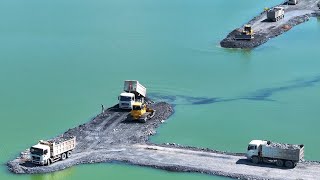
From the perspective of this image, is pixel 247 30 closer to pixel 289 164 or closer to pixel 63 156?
pixel 289 164

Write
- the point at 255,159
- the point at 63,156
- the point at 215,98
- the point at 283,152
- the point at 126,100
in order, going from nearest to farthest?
the point at 283,152 → the point at 255,159 → the point at 63,156 → the point at 126,100 → the point at 215,98

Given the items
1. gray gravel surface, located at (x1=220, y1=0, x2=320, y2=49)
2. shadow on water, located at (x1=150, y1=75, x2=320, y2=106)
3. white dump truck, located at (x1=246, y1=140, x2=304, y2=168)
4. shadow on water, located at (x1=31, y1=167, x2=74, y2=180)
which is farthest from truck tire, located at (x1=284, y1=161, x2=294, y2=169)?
gray gravel surface, located at (x1=220, y1=0, x2=320, y2=49)

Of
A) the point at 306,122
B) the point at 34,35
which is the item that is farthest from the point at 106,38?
the point at 306,122

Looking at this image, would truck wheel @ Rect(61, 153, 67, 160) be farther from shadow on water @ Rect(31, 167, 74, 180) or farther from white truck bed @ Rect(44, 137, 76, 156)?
shadow on water @ Rect(31, 167, 74, 180)

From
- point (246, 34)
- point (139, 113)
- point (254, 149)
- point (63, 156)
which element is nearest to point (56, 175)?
point (63, 156)

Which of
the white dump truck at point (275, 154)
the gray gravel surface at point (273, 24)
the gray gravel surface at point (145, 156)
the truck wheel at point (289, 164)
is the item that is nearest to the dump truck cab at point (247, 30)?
the gray gravel surface at point (273, 24)

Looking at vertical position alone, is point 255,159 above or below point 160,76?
below

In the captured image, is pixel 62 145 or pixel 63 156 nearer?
pixel 62 145

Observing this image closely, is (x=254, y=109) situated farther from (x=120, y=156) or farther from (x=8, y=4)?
(x=8, y=4)
